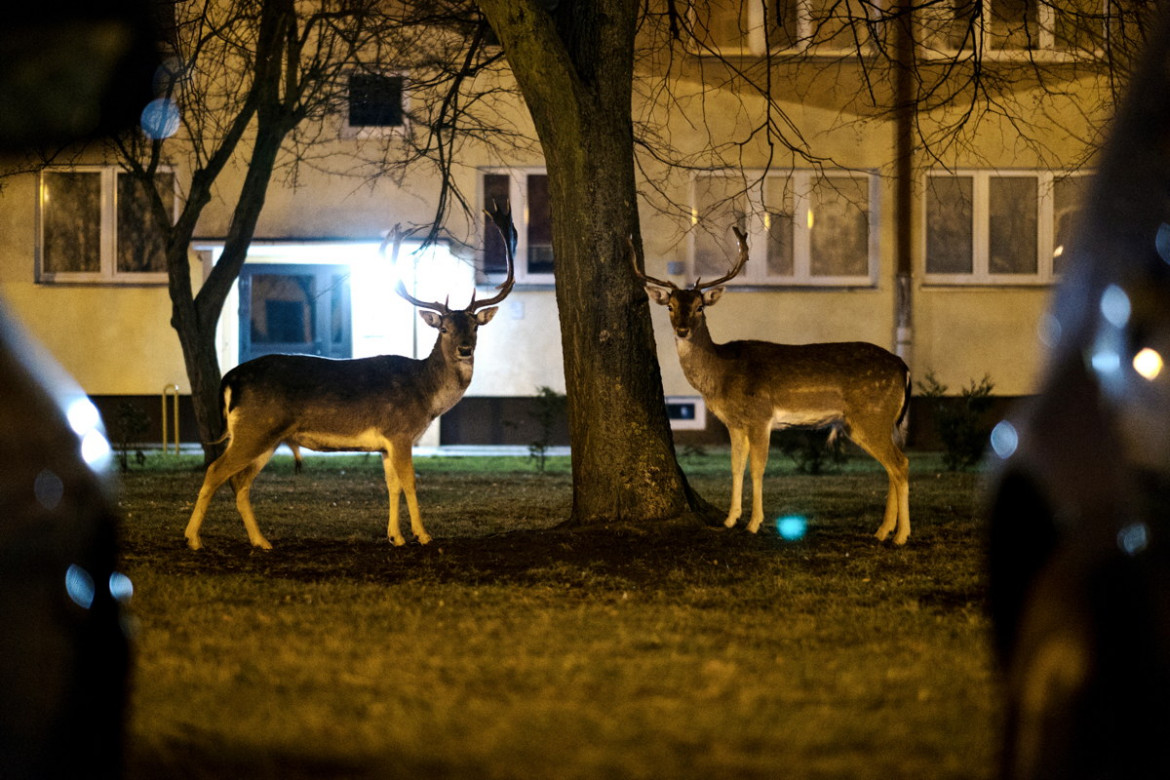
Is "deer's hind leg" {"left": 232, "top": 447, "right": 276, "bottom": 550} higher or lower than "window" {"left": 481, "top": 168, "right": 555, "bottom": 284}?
lower

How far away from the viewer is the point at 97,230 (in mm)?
20906

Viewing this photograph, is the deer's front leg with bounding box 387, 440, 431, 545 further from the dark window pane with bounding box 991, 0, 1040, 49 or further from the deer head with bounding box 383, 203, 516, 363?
the dark window pane with bounding box 991, 0, 1040, 49

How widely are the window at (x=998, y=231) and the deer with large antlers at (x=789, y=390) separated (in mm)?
10598

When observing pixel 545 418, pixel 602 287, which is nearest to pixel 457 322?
pixel 602 287

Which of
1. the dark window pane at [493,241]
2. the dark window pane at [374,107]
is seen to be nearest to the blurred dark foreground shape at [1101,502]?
the dark window pane at [374,107]

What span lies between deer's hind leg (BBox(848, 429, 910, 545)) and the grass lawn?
0.22m

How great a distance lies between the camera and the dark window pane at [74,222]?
2089 centimetres

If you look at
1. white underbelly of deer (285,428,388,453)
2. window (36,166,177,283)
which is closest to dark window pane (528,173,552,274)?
window (36,166,177,283)

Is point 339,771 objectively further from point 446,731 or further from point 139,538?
point 139,538

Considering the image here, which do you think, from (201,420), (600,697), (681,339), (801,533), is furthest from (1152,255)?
(201,420)

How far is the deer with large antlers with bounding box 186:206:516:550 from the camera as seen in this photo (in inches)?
374

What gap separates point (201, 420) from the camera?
15914 millimetres

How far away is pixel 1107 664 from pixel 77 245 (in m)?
20.5

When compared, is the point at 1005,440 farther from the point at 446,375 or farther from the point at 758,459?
the point at 446,375
